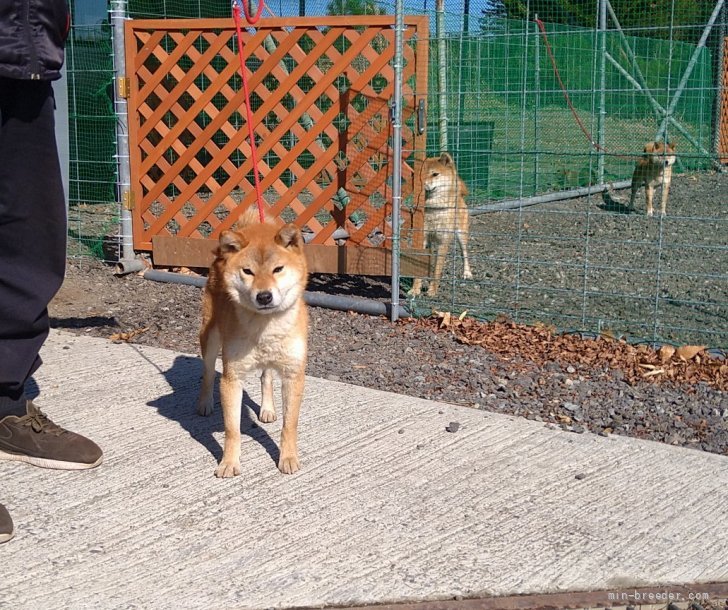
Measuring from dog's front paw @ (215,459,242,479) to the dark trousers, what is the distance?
76 centimetres

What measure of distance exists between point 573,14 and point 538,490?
11.2m

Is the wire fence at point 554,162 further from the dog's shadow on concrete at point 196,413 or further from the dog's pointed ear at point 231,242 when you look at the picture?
the dog's pointed ear at point 231,242

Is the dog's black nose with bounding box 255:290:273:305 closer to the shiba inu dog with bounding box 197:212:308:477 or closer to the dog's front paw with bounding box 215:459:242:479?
the shiba inu dog with bounding box 197:212:308:477

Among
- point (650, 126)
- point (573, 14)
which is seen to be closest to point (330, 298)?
point (650, 126)

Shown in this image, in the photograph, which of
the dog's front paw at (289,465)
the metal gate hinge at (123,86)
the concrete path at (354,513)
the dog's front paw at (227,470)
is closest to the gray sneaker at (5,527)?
the concrete path at (354,513)

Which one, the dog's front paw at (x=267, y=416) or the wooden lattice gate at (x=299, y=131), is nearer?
the dog's front paw at (x=267, y=416)

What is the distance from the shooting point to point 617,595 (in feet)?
8.03

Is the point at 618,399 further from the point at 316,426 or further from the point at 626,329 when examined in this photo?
the point at 316,426

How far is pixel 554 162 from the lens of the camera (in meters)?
10.4

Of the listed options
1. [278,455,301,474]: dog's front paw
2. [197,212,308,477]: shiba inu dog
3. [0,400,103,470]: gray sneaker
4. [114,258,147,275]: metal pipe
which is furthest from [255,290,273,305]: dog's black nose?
[114,258,147,275]: metal pipe

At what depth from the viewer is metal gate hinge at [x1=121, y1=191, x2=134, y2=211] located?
6992mm

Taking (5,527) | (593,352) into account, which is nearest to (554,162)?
(593,352)

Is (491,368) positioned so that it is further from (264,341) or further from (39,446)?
(39,446)

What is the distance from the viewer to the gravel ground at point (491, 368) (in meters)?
3.92
